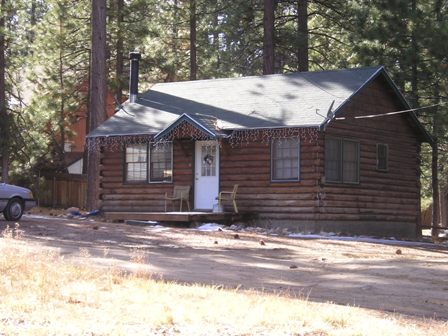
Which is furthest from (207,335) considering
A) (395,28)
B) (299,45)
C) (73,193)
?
(73,193)

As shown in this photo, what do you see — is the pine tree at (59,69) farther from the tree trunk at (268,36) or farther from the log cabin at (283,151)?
the log cabin at (283,151)

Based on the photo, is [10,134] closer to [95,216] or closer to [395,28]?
[95,216]

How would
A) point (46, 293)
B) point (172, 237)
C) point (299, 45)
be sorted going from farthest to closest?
point (299, 45) → point (172, 237) → point (46, 293)

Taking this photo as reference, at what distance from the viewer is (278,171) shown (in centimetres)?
2284

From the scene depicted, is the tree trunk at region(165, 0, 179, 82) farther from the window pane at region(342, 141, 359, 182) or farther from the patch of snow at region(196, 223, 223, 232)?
the patch of snow at region(196, 223, 223, 232)

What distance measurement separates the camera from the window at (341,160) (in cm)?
2269

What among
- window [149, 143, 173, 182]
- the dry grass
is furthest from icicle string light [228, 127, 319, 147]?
the dry grass

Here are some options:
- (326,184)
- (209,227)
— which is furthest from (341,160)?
(209,227)

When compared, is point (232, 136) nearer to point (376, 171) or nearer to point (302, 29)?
point (376, 171)

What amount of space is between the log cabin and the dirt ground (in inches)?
92.0

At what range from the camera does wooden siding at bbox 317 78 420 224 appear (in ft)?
75.2

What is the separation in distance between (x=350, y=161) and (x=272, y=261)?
374 inches

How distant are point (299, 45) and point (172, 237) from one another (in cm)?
1552

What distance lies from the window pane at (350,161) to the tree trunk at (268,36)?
8.74 m
